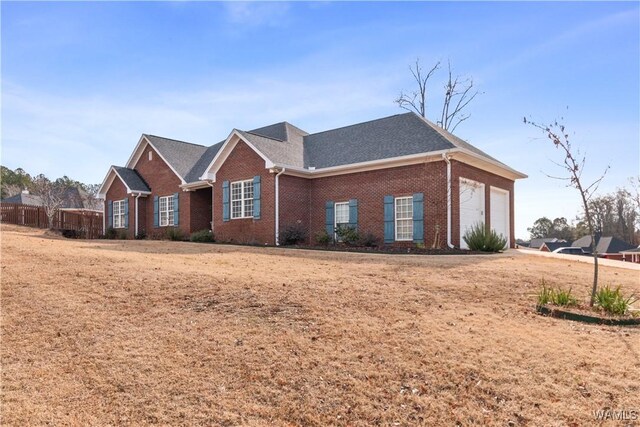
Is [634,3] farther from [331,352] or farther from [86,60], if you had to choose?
[86,60]

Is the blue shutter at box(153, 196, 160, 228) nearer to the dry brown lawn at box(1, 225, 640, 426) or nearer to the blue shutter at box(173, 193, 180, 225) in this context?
the blue shutter at box(173, 193, 180, 225)

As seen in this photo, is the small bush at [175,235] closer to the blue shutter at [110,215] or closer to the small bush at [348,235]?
the blue shutter at [110,215]

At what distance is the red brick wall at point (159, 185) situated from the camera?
25.0m

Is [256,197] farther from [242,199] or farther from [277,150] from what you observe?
[277,150]

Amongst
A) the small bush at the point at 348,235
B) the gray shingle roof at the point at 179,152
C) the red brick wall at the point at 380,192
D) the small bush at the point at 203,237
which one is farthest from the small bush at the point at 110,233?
the small bush at the point at 348,235

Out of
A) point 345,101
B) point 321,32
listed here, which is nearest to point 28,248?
point 321,32

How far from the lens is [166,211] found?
26.7m

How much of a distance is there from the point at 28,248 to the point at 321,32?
10.5 meters

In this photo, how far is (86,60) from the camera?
14.1 metres

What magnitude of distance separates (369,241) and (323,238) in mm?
1984

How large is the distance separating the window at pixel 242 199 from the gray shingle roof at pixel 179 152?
540cm

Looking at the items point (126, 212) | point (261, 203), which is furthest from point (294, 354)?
point (126, 212)

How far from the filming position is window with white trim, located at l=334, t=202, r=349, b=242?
1986cm

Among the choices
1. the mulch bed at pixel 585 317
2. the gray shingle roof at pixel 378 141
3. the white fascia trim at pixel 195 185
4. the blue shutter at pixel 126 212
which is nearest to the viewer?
the mulch bed at pixel 585 317
